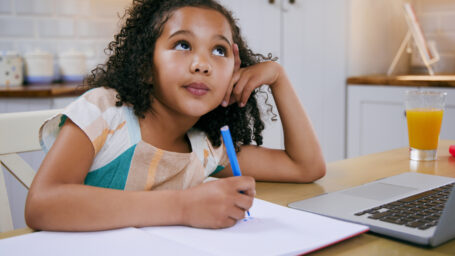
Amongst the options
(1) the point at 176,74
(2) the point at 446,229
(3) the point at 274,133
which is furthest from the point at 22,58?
(2) the point at 446,229

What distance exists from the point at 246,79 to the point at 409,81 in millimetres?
1777

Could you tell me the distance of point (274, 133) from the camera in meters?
2.59

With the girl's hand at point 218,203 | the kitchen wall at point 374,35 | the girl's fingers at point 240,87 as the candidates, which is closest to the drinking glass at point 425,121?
the girl's fingers at point 240,87

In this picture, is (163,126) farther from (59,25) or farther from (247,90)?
(59,25)

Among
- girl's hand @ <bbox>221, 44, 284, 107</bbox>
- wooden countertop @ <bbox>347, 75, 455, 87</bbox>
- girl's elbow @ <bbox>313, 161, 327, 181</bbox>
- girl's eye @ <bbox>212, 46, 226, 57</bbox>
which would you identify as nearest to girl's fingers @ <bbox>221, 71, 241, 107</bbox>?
girl's hand @ <bbox>221, 44, 284, 107</bbox>

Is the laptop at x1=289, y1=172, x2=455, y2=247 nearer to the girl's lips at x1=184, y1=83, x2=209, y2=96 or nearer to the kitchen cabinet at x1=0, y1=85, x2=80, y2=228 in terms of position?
the girl's lips at x1=184, y1=83, x2=209, y2=96

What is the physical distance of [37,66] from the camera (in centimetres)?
208

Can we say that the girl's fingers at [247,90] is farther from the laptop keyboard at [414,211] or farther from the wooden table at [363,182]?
the laptop keyboard at [414,211]

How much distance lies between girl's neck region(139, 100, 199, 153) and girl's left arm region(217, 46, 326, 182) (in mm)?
107

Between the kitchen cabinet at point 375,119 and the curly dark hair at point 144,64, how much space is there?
173cm

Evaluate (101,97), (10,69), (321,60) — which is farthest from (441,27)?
(101,97)

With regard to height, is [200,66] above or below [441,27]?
below

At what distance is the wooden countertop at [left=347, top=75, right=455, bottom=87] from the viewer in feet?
8.02

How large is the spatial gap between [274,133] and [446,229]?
1978mm
